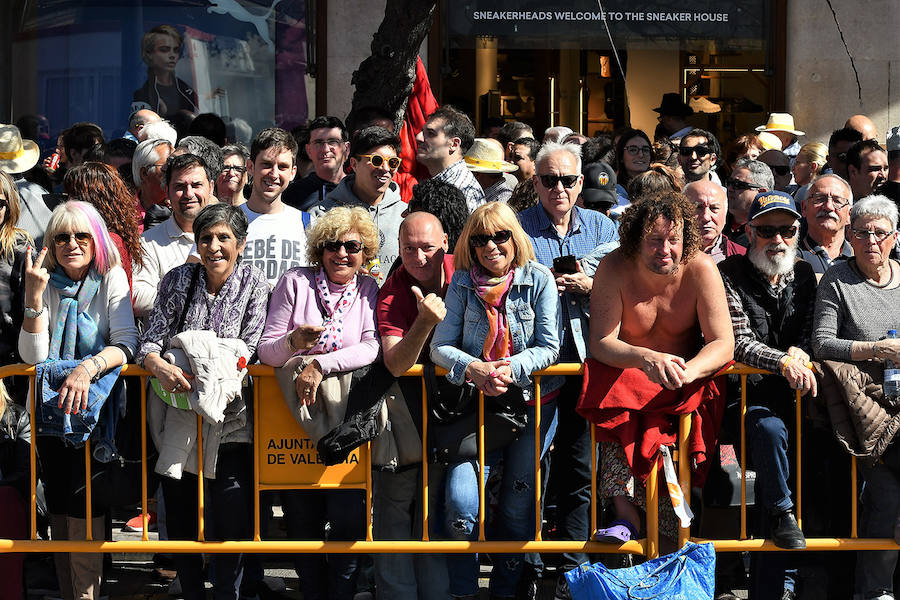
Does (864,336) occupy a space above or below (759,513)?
above

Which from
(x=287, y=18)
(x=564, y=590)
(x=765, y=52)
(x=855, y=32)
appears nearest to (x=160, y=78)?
(x=287, y=18)

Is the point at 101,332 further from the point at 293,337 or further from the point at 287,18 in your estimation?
the point at 287,18

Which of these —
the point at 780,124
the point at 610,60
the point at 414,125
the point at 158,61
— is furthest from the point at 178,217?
the point at 610,60

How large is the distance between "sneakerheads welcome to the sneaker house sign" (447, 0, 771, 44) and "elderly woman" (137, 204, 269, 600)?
6.83 metres

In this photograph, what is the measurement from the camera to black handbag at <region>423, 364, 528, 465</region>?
601 cm

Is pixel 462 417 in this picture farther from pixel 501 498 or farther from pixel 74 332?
pixel 74 332

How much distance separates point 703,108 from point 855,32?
172 centimetres

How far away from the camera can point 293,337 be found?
5.86 metres

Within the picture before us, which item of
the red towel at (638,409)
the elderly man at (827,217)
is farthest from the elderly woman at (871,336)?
the elderly man at (827,217)

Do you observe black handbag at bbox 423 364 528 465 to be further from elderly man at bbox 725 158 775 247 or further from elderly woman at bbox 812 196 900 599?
elderly man at bbox 725 158 775 247

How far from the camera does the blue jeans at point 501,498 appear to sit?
6023 millimetres

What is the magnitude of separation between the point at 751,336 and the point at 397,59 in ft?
15.3

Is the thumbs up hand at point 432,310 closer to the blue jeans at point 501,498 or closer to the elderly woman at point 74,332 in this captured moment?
the blue jeans at point 501,498

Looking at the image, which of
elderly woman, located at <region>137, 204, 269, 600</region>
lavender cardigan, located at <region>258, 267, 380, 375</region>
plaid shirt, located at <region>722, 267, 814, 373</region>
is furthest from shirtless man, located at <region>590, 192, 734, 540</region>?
elderly woman, located at <region>137, 204, 269, 600</region>
